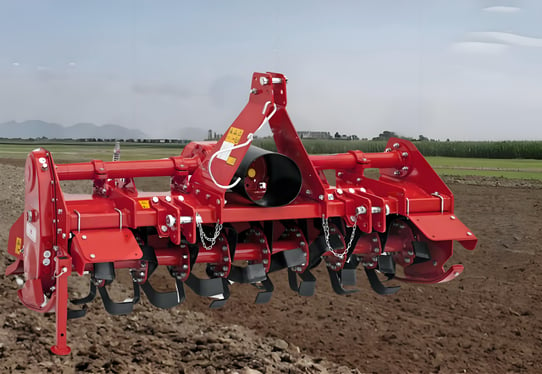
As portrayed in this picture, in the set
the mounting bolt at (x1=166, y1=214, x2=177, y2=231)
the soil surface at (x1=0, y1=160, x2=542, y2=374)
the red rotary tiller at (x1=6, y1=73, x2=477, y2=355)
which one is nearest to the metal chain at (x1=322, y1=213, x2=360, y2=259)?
the red rotary tiller at (x1=6, y1=73, x2=477, y2=355)

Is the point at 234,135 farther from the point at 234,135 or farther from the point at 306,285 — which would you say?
the point at 306,285

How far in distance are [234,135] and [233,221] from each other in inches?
25.4

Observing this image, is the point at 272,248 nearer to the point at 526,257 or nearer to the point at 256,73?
the point at 256,73

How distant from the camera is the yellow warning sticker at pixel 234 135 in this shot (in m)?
4.46

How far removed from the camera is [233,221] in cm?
429

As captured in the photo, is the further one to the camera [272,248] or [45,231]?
[272,248]

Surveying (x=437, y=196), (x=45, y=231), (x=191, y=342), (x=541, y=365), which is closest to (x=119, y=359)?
(x=191, y=342)

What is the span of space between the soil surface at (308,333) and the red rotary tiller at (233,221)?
56 cm

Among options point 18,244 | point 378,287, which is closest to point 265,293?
point 378,287

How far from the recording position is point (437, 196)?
4.91 m

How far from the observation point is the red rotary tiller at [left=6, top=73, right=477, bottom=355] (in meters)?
4.05

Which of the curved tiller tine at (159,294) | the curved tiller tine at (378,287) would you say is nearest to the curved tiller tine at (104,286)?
the curved tiller tine at (159,294)

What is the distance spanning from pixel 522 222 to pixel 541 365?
521cm

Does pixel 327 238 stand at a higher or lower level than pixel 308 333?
higher
